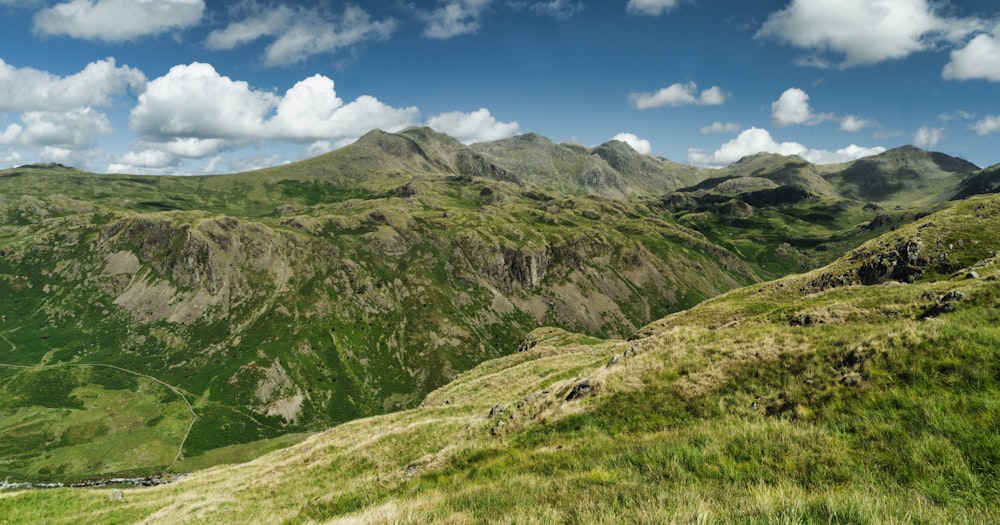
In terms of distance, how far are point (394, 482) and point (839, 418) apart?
17241 mm

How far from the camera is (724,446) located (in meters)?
11.7

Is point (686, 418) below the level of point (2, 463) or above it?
above

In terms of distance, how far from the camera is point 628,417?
1772 cm

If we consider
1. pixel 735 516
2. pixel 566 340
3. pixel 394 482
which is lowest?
pixel 566 340

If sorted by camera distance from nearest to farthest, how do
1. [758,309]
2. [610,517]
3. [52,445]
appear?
1. [610,517]
2. [758,309]
3. [52,445]

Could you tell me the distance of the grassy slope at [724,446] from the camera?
7785 mm

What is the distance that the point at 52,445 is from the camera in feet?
619

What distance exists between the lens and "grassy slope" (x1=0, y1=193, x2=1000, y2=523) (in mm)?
7785

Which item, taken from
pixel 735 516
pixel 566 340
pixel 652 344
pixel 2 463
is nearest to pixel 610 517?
pixel 735 516

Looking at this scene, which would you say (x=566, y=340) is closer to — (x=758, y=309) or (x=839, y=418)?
(x=758, y=309)

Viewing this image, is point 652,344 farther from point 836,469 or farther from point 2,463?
point 2,463

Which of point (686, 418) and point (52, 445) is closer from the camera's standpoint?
point (686, 418)

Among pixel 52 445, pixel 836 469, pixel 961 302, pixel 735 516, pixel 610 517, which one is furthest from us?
pixel 52 445

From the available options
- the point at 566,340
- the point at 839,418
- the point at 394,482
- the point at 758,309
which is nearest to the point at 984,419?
the point at 839,418
